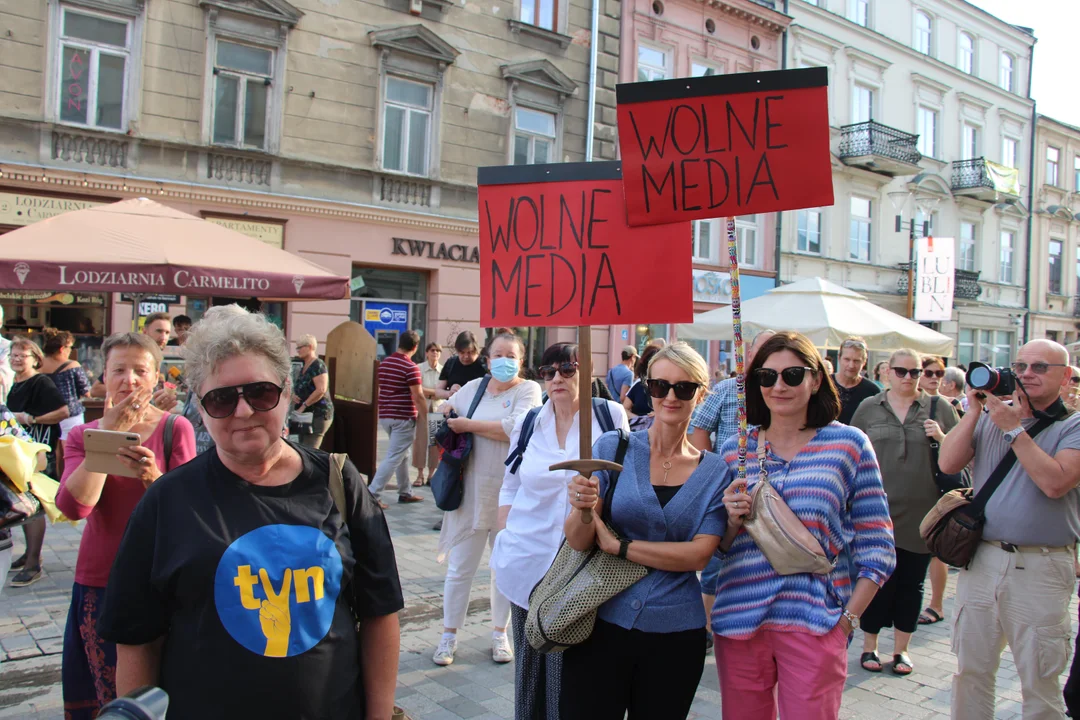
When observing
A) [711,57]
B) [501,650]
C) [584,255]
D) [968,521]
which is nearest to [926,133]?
[711,57]

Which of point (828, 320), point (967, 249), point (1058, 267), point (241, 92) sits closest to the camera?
point (828, 320)

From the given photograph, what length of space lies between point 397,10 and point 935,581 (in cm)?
1323

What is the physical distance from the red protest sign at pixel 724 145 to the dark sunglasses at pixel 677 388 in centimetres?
59

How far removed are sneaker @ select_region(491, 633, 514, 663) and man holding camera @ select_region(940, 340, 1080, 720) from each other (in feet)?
7.87

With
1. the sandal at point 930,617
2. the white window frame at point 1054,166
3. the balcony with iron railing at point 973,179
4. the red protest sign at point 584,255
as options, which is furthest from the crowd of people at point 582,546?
the white window frame at point 1054,166

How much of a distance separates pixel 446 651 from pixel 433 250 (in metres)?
11.6

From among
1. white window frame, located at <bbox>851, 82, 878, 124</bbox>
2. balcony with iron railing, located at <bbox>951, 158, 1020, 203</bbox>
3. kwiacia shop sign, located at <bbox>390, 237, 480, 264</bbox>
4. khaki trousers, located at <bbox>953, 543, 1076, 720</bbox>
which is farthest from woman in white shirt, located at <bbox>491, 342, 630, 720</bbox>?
balcony with iron railing, located at <bbox>951, 158, 1020, 203</bbox>

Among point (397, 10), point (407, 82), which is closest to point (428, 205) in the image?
point (407, 82)

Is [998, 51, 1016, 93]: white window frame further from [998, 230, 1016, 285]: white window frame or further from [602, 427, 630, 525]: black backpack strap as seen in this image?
[602, 427, 630, 525]: black backpack strap

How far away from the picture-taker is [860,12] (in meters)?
25.2

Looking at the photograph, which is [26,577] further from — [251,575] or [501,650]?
[251,575]

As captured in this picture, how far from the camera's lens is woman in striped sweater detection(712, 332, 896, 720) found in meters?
2.65

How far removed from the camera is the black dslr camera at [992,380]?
3293 mm

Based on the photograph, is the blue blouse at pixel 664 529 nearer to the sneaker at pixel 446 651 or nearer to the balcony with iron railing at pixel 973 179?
the sneaker at pixel 446 651
